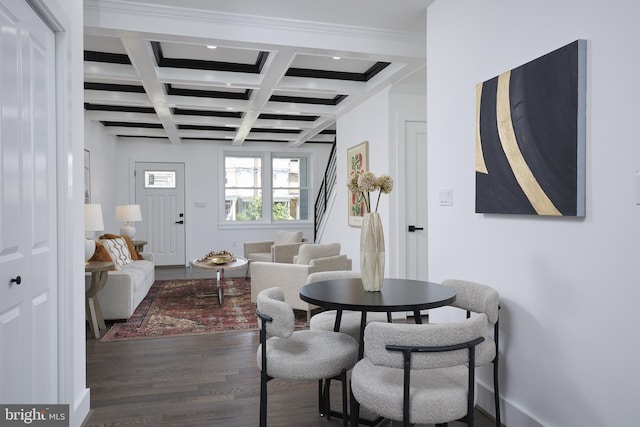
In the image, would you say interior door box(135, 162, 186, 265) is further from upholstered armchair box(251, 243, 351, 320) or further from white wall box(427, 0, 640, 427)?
white wall box(427, 0, 640, 427)

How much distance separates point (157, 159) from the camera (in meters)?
8.98

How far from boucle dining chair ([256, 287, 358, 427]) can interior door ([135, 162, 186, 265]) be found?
721 cm

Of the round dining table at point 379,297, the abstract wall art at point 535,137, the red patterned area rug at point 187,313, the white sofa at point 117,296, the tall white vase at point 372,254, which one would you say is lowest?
the red patterned area rug at point 187,313

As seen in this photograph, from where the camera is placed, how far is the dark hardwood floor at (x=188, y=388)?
259 cm

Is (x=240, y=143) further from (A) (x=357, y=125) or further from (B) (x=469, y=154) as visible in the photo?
(B) (x=469, y=154)

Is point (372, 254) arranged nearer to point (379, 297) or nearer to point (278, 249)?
point (379, 297)

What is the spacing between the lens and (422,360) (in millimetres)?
1652

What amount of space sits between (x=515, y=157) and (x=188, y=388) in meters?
2.48

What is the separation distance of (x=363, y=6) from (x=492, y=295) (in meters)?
2.30

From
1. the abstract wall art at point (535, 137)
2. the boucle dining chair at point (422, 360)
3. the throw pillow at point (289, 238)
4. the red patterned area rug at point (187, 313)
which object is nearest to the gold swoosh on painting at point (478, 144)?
the abstract wall art at point (535, 137)

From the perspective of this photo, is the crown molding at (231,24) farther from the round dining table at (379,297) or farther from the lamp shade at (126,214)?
the lamp shade at (126,214)

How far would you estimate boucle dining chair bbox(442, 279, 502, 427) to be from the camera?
2.13 metres

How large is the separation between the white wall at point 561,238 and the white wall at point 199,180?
22.2 ft

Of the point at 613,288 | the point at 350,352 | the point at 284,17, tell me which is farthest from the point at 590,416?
the point at 284,17
